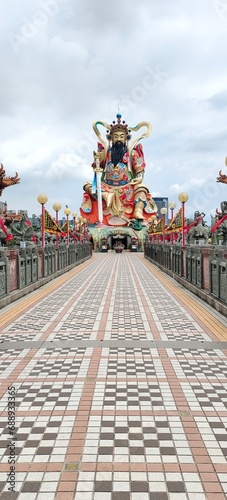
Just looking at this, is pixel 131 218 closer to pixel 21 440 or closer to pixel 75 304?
pixel 75 304

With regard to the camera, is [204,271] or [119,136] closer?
[204,271]

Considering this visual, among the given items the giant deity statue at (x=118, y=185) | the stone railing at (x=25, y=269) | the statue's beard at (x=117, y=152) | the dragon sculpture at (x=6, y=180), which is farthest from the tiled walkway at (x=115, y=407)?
the statue's beard at (x=117, y=152)

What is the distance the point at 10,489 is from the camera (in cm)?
294

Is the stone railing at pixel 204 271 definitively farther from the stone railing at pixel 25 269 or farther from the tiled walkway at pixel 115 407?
the stone railing at pixel 25 269

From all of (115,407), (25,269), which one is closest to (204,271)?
(25,269)

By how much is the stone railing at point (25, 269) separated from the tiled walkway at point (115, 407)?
201 centimetres

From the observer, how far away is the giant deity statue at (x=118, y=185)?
188ft

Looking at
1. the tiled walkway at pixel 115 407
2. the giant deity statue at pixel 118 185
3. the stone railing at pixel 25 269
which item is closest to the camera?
the tiled walkway at pixel 115 407

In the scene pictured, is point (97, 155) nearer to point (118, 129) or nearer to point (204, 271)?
point (118, 129)

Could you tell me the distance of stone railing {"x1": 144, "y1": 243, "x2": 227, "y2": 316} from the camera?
9.54 meters

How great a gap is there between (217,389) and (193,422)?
98 cm

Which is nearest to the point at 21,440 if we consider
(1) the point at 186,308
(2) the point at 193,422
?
(2) the point at 193,422

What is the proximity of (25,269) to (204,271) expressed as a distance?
547 centimetres

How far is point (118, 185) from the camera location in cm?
5909
